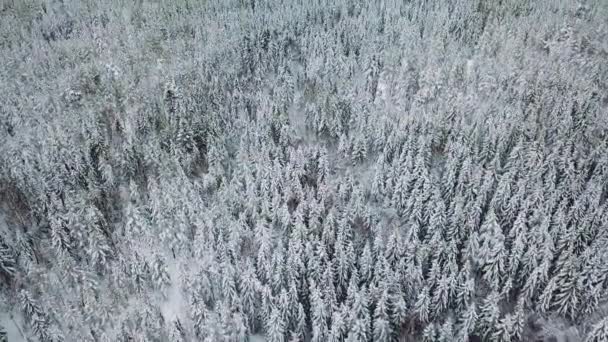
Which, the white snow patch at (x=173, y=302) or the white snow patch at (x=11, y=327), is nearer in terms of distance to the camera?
the white snow patch at (x=11, y=327)

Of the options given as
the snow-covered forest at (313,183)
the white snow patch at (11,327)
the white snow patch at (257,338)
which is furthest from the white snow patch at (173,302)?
the white snow patch at (11,327)

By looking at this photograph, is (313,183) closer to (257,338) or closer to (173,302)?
(257,338)

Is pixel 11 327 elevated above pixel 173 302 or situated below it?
above

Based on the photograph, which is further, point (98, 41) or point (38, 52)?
point (98, 41)

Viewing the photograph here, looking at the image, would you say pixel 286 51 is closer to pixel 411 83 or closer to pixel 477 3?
pixel 411 83

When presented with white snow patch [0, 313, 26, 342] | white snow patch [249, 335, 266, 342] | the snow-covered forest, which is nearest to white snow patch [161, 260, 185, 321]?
the snow-covered forest

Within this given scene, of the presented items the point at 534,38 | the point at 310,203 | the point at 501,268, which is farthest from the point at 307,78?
the point at 501,268

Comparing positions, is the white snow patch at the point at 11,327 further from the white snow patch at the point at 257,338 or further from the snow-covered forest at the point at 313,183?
the white snow patch at the point at 257,338

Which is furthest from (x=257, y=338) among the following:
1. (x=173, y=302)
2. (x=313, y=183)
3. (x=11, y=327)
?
(x=11, y=327)

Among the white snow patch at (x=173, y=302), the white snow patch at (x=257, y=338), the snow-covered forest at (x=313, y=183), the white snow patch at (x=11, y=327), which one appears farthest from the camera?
the white snow patch at (x=173, y=302)
